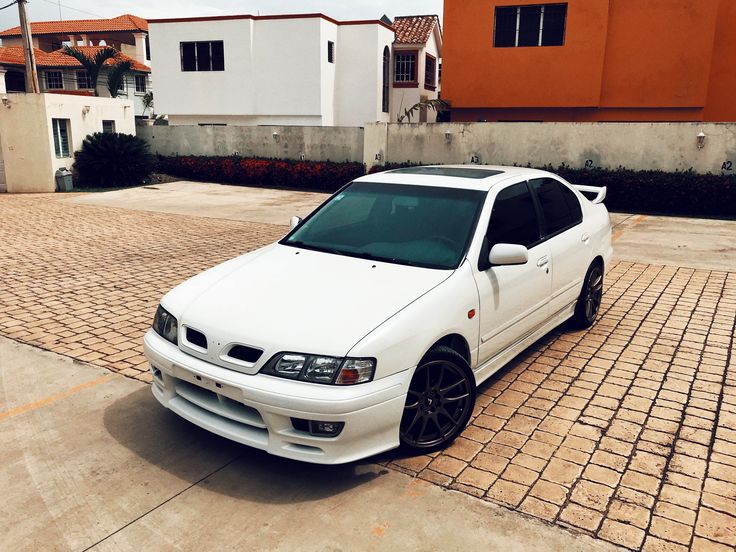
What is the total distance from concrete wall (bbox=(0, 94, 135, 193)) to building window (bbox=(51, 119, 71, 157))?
0.41 feet

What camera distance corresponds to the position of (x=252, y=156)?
22.5m

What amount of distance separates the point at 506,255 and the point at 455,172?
1.36 meters

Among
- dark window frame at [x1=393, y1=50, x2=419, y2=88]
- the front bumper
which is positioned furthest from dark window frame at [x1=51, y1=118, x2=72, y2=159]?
the front bumper

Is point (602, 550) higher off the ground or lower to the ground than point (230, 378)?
lower

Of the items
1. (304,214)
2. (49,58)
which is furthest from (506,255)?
(49,58)

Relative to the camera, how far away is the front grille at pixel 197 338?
3689mm

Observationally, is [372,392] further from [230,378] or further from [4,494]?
[4,494]

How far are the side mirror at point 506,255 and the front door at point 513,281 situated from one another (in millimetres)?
108

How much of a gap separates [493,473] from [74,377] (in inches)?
137

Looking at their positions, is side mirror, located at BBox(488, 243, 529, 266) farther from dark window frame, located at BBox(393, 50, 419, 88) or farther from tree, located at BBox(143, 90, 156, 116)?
tree, located at BBox(143, 90, 156, 116)

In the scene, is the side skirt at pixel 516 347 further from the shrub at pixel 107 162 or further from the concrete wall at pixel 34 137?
the concrete wall at pixel 34 137

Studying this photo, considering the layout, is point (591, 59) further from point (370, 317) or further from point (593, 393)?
point (370, 317)

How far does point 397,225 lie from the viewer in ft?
15.5

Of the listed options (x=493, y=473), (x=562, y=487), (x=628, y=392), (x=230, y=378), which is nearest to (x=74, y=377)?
(x=230, y=378)
